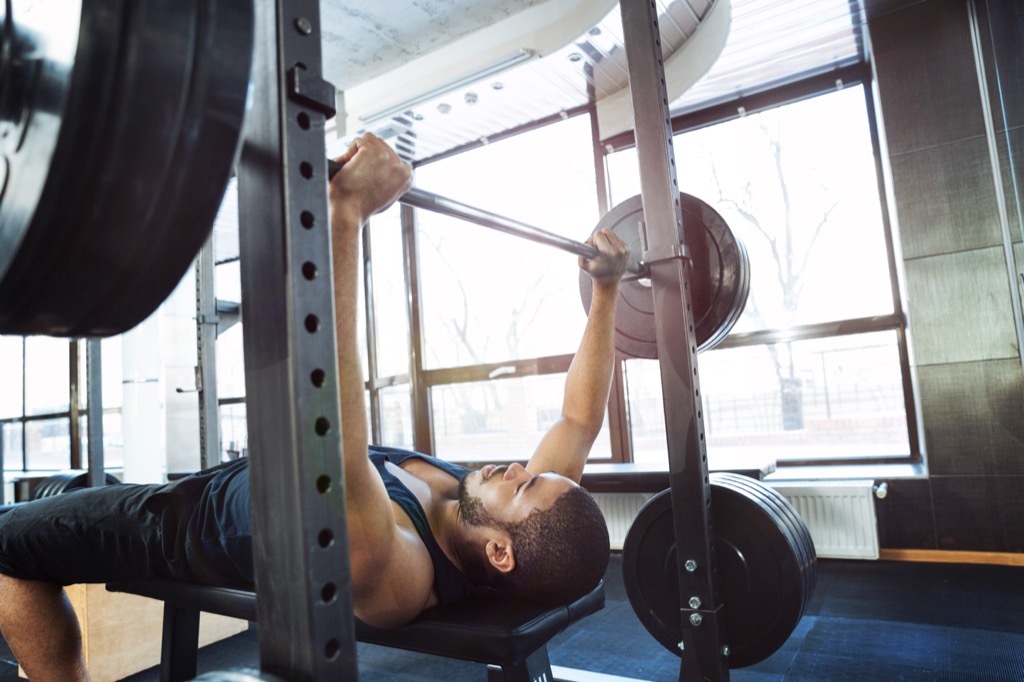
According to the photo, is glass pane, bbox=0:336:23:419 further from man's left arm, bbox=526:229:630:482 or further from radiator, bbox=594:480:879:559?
man's left arm, bbox=526:229:630:482

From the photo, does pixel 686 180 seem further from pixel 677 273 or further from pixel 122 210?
pixel 122 210

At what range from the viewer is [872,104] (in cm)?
374

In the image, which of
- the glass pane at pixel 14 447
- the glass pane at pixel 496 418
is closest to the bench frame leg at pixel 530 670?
the glass pane at pixel 496 418

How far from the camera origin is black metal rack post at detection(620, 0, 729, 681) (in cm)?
147

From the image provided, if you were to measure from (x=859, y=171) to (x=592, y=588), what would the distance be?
132 inches

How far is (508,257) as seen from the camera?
16.0 ft

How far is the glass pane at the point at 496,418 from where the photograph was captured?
15.0ft

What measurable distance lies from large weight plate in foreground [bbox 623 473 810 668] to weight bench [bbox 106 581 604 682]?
276 mm

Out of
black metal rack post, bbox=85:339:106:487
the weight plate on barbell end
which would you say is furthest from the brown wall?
black metal rack post, bbox=85:339:106:487

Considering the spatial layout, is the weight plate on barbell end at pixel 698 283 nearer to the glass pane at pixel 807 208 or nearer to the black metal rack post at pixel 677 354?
the black metal rack post at pixel 677 354

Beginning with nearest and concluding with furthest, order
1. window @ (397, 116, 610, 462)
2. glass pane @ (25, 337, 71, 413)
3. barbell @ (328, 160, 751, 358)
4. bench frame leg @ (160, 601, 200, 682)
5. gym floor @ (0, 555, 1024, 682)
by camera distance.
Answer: barbell @ (328, 160, 751, 358), bench frame leg @ (160, 601, 200, 682), gym floor @ (0, 555, 1024, 682), window @ (397, 116, 610, 462), glass pane @ (25, 337, 71, 413)

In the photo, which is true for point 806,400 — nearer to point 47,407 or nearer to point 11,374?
point 47,407

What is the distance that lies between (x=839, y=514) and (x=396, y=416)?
3290 mm

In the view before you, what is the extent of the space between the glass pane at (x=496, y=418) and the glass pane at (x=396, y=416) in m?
0.26
